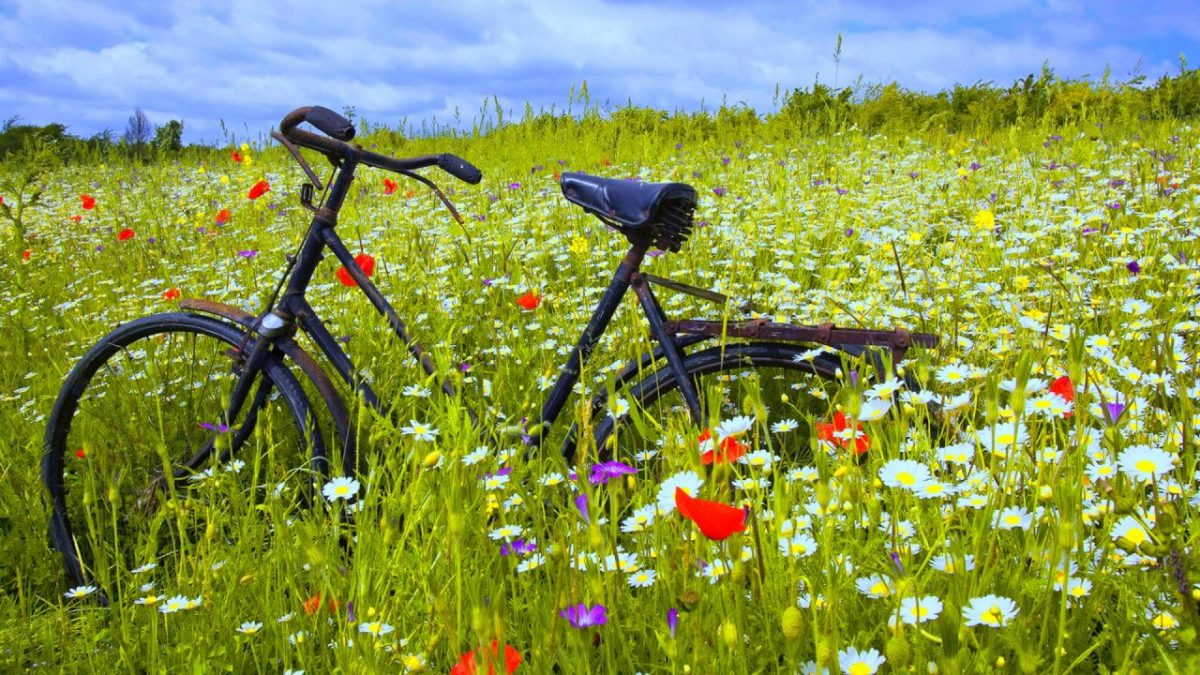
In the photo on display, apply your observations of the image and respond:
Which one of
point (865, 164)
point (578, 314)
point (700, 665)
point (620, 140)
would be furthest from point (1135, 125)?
point (700, 665)

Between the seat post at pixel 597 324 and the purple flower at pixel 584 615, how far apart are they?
42.8 inches

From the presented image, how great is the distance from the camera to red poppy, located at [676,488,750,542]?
2.78 ft

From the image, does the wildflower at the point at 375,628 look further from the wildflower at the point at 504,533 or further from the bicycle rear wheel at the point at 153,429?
the bicycle rear wheel at the point at 153,429

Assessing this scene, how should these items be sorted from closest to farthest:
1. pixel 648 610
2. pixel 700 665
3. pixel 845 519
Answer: pixel 700 665 < pixel 648 610 < pixel 845 519

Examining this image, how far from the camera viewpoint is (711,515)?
859 millimetres

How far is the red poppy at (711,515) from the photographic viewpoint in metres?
0.85

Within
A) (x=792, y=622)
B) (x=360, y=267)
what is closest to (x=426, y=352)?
(x=360, y=267)

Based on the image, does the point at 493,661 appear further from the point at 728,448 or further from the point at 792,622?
the point at 728,448

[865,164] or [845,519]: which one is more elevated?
[865,164]

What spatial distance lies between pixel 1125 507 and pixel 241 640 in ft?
5.49

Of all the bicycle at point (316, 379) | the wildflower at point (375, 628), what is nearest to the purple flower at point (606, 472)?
the bicycle at point (316, 379)

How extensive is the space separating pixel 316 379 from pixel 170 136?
44.0 ft

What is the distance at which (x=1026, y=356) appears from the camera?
3.26 feet

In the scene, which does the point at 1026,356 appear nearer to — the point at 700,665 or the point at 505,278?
the point at 700,665
